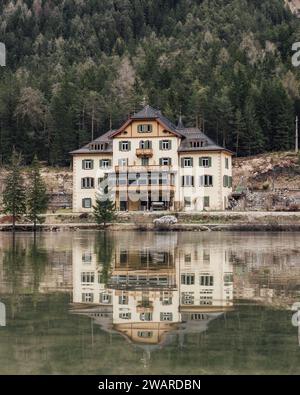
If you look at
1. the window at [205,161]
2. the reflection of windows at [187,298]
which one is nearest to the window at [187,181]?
the window at [205,161]

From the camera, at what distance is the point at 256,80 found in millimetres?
114875

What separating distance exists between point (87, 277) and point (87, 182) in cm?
6348

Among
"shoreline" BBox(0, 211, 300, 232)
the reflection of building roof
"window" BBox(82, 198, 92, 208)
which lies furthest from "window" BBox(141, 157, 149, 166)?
the reflection of building roof

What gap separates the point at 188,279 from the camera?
901 inches

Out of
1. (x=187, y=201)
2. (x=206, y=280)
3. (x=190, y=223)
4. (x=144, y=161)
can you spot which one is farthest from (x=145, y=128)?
(x=206, y=280)

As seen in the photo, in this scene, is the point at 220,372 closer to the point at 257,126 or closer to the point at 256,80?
the point at 257,126

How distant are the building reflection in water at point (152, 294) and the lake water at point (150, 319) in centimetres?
3

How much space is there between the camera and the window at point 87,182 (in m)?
86.4

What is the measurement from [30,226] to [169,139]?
70.7 ft

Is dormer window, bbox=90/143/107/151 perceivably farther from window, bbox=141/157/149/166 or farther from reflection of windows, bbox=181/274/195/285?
reflection of windows, bbox=181/274/195/285

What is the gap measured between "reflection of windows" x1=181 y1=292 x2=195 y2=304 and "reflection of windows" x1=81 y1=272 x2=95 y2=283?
421 centimetres

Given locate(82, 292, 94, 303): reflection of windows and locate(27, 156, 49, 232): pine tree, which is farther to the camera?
locate(27, 156, 49, 232): pine tree

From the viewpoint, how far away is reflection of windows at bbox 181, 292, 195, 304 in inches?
708

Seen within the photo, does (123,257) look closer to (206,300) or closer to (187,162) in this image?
(206,300)
